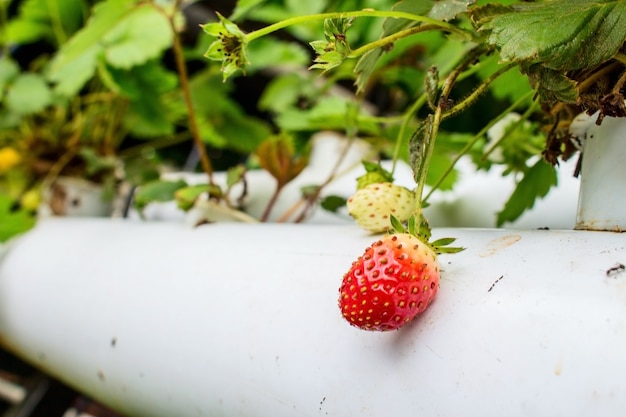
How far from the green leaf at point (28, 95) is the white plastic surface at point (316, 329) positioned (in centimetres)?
36

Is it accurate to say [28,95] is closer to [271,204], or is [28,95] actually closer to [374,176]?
[271,204]

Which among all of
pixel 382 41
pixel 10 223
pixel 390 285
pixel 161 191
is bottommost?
pixel 10 223

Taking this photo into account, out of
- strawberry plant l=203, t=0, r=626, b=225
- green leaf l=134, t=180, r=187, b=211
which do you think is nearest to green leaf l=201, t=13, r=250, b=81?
strawberry plant l=203, t=0, r=626, b=225

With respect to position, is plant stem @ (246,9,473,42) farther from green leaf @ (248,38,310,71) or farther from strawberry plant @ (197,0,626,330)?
green leaf @ (248,38,310,71)

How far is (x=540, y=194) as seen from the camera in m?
0.53

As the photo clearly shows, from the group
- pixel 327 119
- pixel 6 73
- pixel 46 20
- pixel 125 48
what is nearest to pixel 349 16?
pixel 327 119

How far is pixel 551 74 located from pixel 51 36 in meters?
1.13

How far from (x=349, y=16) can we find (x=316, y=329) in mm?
197

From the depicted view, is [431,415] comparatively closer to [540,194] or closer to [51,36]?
[540,194]

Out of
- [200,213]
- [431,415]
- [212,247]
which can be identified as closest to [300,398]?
[431,415]

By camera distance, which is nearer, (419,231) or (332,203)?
(419,231)

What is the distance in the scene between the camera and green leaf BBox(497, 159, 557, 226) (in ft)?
1.69

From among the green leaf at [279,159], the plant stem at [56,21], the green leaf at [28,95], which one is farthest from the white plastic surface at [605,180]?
the plant stem at [56,21]

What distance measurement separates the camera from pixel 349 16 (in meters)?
0.34
